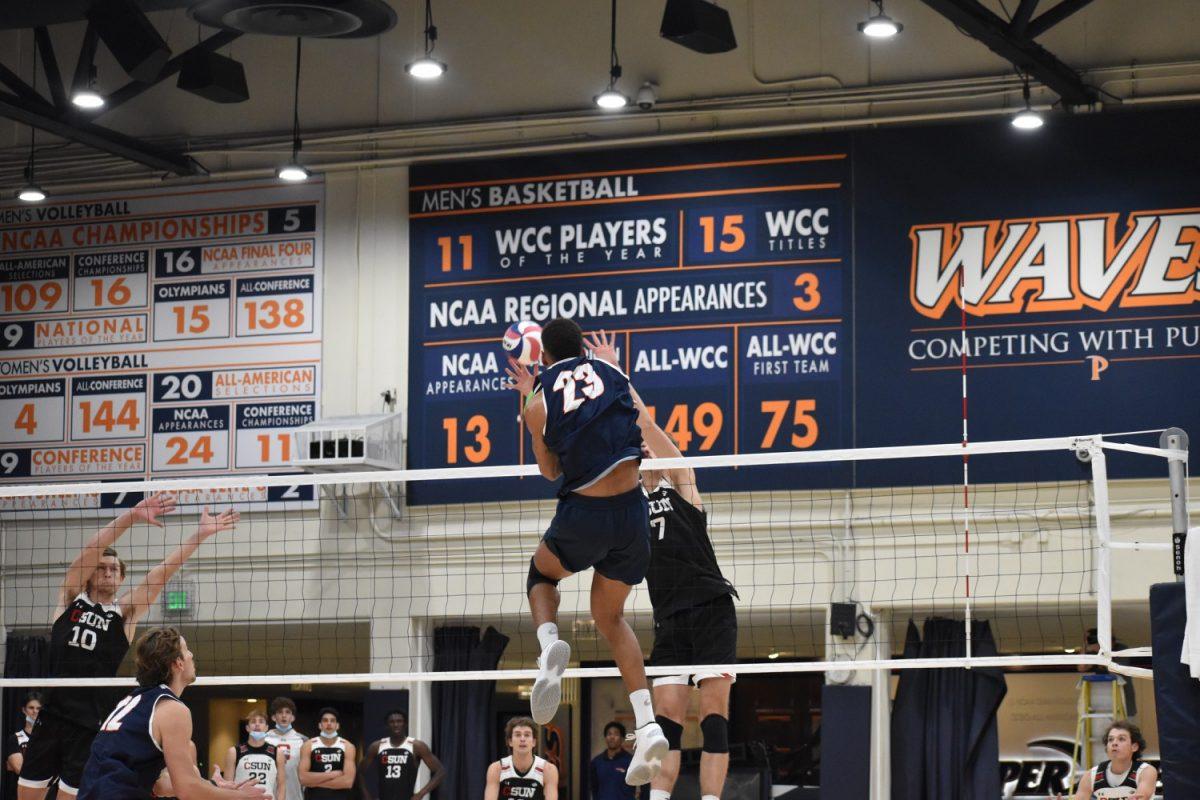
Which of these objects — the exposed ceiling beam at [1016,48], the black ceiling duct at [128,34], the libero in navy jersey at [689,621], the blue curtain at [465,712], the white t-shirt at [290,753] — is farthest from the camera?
the blue curtain at [465,712]

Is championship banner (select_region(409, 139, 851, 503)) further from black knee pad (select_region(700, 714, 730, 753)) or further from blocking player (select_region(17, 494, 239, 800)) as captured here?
black knee pad (select_region(700, 714, 730, 753))

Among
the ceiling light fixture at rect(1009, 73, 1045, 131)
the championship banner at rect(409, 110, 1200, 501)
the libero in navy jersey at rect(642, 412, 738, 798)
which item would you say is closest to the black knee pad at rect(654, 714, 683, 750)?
the libero in navy jersey at rect(642, 412, 738, 798)

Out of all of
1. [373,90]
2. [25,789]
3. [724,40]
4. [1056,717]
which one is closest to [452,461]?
[373,90]

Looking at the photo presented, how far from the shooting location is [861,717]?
13859mm

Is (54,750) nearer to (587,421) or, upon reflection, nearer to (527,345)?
(527,345)

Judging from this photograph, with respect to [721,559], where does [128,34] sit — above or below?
above

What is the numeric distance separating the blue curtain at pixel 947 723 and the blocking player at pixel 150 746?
8192mm

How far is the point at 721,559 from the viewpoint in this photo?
1409 centimetres

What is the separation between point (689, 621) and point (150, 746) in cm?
272

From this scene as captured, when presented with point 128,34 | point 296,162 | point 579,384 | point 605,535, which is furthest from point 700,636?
point 296,162

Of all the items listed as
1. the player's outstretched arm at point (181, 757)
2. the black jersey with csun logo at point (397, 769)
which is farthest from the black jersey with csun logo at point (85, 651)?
the black jersey with csun logo at point (397, 769)

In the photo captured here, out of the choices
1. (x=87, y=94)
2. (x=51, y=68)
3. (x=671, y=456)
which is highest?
(x=51, y=68)

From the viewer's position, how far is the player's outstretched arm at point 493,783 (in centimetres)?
1304

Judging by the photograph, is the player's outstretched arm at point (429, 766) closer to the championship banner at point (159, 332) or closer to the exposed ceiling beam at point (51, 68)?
the championship banner at point (159, 332)
